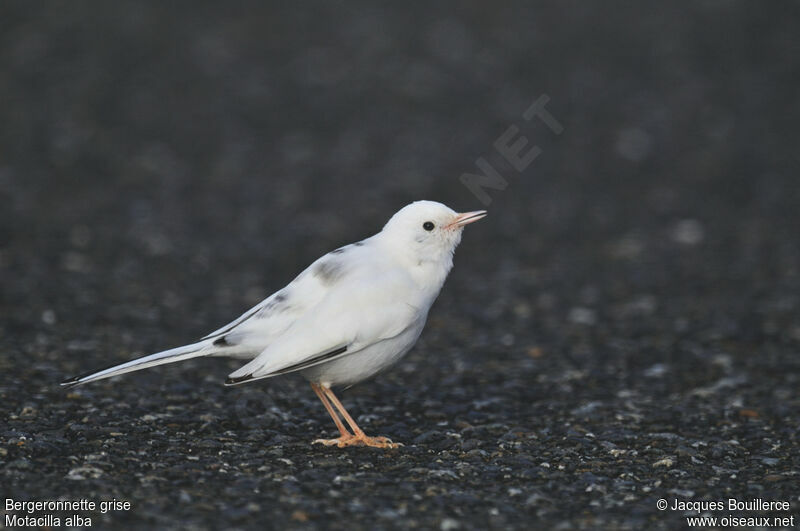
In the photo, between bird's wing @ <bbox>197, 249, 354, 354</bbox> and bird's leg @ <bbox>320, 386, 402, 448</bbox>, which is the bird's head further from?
bird's leg @ <bbox>320, 386, 402, 448</bbox>

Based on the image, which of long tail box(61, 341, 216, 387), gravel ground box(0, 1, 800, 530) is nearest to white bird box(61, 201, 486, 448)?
→ long tail box(61, 341, 216, 387)

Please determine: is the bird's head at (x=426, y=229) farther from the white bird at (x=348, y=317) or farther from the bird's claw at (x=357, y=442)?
the bird's claw at (x=357, y=442)

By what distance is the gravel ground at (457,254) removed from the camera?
21.9 feet

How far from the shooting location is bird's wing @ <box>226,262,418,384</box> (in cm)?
685

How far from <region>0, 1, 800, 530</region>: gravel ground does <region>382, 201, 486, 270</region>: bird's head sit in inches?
54.4

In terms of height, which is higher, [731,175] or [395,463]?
[731,175]

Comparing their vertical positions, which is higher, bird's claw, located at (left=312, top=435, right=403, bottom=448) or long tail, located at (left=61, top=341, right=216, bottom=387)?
long tail, located at (left=61, top=341, right=216, bottom=387)

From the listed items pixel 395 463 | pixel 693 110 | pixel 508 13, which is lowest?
pixel 395 463

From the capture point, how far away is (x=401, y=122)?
1795cm

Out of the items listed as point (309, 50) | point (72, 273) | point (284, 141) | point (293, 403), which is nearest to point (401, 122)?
point (284, 141)

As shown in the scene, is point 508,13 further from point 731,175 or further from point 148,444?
point 148,444

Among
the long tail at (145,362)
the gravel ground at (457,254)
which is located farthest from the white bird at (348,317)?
the gravel ground at (457,254)

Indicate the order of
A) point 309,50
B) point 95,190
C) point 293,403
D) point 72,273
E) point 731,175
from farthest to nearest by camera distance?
point 309,50 < point 731,175 < point 95,190 < point 72,273 < point 293,403

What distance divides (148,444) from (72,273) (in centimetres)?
546
